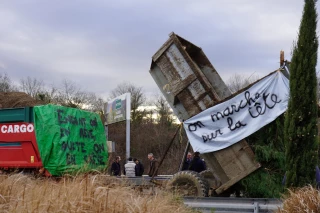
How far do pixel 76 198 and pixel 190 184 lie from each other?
5.25 metres

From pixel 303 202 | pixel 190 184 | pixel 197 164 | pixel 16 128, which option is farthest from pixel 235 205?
pixel 16 128

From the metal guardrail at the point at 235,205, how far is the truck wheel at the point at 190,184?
6.96 feet

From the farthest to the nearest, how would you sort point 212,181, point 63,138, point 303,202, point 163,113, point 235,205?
point 163,113
point 63,138
point 212,181
point 235,205
point 303,202

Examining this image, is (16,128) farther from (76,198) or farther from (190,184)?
(76,198)

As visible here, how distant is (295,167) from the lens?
27.1 ft

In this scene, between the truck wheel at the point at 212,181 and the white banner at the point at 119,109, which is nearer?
the truck wheel at the point at 212,181

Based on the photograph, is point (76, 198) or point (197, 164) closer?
point (76, 198)

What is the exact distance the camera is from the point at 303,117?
8305 millimetres

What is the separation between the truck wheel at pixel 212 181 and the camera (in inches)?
435

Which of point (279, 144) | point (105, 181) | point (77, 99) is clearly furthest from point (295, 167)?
point (77, 99)

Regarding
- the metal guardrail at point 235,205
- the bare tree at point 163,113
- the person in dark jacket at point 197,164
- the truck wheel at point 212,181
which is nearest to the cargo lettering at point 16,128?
the person in dark jacket at point 197,164

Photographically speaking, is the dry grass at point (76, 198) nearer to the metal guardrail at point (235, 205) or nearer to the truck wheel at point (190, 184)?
the metal guardrail at point (235, 205)

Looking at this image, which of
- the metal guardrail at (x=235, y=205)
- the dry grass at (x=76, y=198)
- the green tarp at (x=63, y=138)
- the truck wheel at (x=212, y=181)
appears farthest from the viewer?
the green tarp at (x=63, y=138)

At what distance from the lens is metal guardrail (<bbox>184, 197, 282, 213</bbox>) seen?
780 cm
